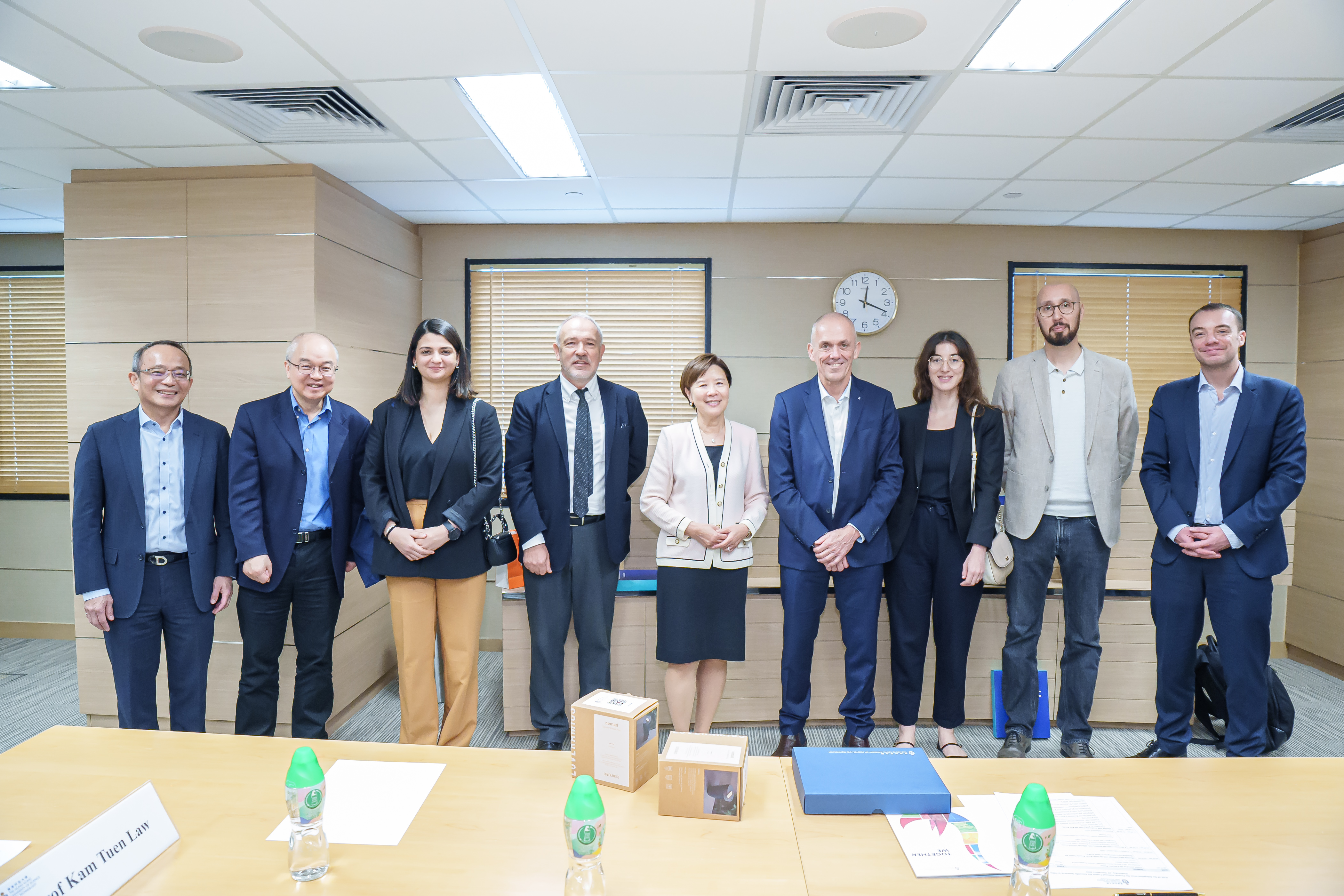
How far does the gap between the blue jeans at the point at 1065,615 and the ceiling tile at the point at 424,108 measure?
9.78 ft

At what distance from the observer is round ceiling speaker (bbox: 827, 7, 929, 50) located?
7.18 feet

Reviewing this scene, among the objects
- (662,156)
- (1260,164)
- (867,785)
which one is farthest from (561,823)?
(1260,164)

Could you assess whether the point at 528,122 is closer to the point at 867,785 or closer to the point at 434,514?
the point at 434,514

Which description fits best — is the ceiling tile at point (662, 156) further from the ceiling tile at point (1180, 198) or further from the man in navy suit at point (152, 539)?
the ceiling tile at point (1180, 198)

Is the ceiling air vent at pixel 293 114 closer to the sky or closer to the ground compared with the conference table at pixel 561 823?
closer to the sky

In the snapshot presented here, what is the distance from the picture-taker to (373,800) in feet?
4.42

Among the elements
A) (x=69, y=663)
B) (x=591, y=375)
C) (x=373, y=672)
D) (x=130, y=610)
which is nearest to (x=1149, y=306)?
(x=591, y=375)

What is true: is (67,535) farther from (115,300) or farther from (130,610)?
(130,610)

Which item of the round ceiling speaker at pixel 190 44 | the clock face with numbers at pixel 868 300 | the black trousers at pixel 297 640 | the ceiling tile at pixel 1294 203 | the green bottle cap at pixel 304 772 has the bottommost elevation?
the black trousers at pixel 297 640

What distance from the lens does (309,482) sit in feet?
9.45

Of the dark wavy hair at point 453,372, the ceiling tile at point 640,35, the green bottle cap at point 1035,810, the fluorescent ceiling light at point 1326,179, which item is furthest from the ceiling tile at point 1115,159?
the green bottle cap at point 1035,810

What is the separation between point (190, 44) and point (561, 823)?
9.07ft

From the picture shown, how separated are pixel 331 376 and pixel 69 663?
11.4 feet

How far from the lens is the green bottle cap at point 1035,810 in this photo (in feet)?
3.45
